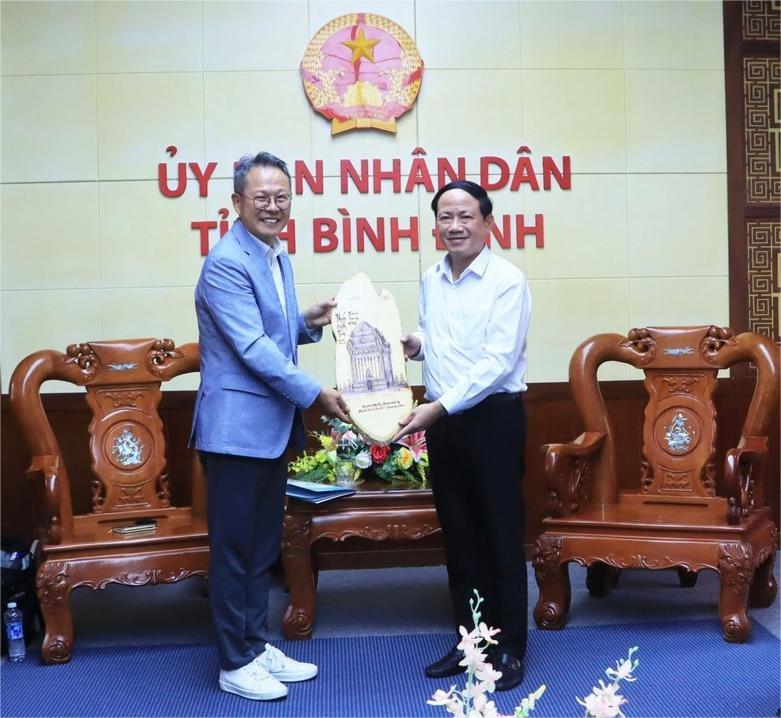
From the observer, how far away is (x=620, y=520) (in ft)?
10.8

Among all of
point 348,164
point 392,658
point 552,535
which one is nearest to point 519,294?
point 552,535

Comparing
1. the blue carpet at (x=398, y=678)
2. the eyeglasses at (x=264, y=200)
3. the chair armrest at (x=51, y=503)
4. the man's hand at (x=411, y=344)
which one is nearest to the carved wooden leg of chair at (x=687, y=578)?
the blue carpet at (x=398, y=678)

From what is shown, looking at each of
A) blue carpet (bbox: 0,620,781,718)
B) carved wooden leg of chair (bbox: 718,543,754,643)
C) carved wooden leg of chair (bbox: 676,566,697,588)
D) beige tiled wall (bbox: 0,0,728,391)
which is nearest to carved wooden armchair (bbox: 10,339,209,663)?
blue carpet (bbox: 0,620,781,718)

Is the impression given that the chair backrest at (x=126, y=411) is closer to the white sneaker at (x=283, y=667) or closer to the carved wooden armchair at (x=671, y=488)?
the white sneaker at (x=283, y=667)

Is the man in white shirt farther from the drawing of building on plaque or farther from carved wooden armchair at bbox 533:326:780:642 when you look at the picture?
carved wooden armchair at bbox 533:326:780:642

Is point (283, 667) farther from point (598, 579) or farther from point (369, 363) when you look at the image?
point (598, 579)

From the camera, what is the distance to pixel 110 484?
3566 mm

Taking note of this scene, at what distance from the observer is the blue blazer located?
2670 mm

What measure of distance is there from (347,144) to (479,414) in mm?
1825

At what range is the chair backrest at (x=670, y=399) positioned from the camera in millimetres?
3619

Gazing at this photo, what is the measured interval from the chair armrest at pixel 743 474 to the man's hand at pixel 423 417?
3.56ft

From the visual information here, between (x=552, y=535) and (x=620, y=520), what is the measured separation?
0.77ft

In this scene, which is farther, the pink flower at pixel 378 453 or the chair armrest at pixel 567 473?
the pink flower at pixel 378 453

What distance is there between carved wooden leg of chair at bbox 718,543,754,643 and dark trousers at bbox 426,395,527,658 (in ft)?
2.43
